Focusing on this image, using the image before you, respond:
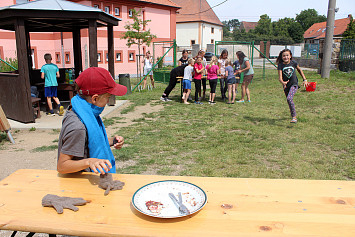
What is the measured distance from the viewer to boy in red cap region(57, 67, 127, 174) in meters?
2.06

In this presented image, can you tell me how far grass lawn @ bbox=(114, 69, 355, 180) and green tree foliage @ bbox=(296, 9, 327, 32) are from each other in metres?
103

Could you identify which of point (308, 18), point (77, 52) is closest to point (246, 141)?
point (77, 52)

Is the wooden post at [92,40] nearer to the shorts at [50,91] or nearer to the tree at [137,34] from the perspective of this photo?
the shorts at [50,91]

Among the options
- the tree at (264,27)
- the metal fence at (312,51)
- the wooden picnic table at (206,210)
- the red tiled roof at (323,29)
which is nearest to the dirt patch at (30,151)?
the wooden picnic table at (206,210)

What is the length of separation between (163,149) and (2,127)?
11.2ft

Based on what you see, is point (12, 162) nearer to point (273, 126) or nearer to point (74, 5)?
point (74, 5)

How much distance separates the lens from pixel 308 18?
10275 cm

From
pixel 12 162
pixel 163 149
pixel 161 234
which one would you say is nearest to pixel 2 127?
pixel 12 162

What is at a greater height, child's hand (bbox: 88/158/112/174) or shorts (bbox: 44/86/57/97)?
child's hand (bbox: 88/158/112/174)

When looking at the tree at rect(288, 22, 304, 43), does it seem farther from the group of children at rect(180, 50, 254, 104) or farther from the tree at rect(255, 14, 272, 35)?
the group of children at rect(180, 50, 254, 104)

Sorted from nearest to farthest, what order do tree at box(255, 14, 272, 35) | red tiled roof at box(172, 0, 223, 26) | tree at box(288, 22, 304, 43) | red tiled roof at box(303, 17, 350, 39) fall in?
red tiled roof at box(172, 0, 223, 26), red tiled roof at box(303, 17, 350, 39), tree at box(288, 22, 304, 43), tree at box(255, 14, 272, 35)

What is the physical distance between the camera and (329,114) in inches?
365

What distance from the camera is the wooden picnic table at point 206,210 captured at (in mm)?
1484

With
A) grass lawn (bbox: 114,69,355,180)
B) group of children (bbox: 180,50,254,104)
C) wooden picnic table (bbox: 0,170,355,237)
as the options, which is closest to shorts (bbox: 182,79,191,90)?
group of children (bbox: 180,50,254,104)
